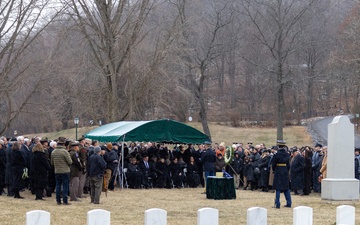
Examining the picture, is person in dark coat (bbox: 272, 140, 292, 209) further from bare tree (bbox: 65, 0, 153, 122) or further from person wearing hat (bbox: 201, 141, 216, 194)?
bare tree (bbox: 65, 0, 153, 122)

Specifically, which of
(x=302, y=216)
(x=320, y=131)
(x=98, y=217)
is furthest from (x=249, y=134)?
(x=98, y=217)

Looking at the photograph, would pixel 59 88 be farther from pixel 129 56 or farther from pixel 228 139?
pixel 228 139

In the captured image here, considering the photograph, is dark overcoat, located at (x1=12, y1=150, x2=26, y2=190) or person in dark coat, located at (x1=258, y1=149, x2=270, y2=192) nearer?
dark overcoat, located at (x1=12, y1=150, x2=26, y2=190)

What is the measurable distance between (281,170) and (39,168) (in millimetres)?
6896

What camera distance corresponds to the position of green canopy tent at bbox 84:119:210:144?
2605 centimetres

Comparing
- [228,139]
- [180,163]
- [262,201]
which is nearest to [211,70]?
[228,139]

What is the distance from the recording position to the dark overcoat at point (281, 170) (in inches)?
727

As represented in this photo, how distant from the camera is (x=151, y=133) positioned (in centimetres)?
2678

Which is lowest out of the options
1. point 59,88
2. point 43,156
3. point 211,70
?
point 43,156

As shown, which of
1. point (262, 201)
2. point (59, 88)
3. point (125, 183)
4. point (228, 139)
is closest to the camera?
point (262, 201)

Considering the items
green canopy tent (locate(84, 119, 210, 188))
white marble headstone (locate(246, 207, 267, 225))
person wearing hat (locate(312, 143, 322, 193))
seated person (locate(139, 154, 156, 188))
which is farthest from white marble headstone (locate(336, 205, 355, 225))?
seated person (locate(139, 154, 156, 188))

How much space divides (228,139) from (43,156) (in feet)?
132

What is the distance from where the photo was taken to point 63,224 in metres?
14.5

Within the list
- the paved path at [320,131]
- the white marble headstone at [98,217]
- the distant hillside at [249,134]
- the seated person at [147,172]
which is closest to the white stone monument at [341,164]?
the seated person at [147,172]
